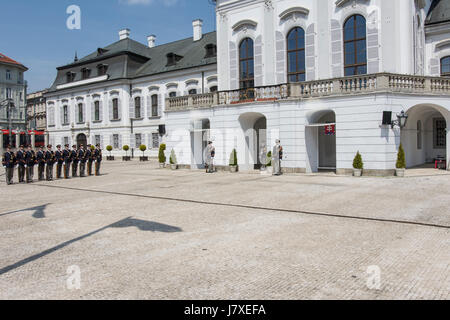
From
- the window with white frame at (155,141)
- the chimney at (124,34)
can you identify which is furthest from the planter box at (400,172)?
the chimney at (124,34)

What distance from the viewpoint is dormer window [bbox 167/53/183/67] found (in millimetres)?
38156

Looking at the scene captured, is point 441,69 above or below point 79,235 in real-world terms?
above

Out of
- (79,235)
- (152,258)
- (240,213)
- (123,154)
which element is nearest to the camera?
(152,258)

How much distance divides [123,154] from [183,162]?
19631 millimetres

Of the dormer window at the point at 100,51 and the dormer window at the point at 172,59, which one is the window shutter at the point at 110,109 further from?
the dormer window at the point at 172,59

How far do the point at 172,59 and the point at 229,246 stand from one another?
34.9 m

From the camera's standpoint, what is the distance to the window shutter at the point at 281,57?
880 inches

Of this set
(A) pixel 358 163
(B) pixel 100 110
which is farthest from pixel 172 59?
(A) pixel 358 163

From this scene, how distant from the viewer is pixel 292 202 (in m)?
10.2

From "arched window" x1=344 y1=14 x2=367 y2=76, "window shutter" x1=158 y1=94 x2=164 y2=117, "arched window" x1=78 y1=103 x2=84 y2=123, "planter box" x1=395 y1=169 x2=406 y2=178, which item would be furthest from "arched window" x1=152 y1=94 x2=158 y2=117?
"planter box" x1=395 y1=169 x2=406 y2=178

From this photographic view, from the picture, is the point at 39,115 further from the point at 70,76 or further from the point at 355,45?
the point at 355,45

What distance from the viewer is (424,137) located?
76.9ft

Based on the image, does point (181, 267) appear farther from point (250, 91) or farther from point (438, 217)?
point (250, 91)

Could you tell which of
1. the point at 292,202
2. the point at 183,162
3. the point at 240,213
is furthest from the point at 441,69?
the point at 240,213
